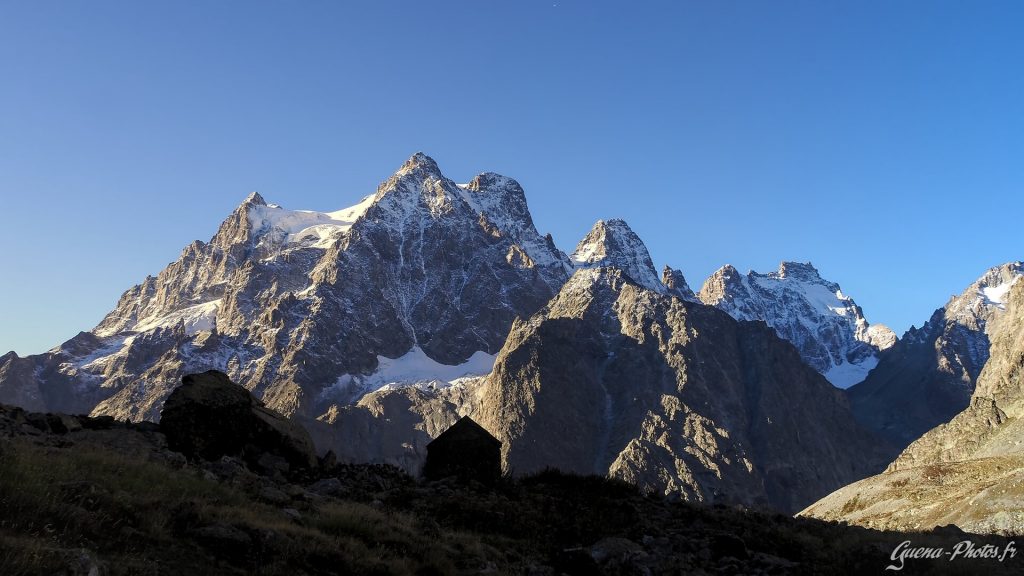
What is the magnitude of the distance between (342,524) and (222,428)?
9.42m

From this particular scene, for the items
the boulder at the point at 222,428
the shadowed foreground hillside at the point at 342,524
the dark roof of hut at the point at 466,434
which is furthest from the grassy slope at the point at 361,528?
the dark roof of hut at the point at 466,434

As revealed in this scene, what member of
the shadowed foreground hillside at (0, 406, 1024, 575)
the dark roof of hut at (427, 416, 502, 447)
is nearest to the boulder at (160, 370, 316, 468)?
the shadowed foreground hillside at (0, 406, 1024, 575)

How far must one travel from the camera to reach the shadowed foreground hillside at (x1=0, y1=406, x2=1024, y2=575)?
12023mm

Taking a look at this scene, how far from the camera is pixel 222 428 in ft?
75.2

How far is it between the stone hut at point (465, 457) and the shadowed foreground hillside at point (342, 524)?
3.35 feet

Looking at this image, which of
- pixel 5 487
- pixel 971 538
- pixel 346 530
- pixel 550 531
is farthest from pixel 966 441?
pixel 5 487

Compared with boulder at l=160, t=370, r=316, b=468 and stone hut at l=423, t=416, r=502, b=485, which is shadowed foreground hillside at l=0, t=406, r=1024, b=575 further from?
stone hut at l=423, t=416, r=502, b=485

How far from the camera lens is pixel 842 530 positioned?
70.0 feet

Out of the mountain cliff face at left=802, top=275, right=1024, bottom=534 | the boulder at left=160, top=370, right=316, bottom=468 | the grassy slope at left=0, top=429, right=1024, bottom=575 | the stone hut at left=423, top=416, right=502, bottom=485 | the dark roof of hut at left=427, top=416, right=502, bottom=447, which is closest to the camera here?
the grassy slope at left=0, top=429, right=1024, bottom=575

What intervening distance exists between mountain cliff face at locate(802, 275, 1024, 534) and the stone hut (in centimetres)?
1591

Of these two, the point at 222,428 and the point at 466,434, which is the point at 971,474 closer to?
the point at 466,434

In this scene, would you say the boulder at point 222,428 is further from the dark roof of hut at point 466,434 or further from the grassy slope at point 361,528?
the dark roof of hut at point 466,434

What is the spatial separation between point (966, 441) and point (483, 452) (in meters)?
79.3

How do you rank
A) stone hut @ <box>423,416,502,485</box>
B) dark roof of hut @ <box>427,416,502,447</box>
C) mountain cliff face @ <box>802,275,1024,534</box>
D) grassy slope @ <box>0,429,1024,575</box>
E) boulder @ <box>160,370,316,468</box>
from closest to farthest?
grassy slope @ <box>0,429,1024,575</box> → boulder @ <box>160,370,316,468</box> → stone hut @ <box>423,416,502,485</box> → dark roof of hut @ <box>427,416,502,447</box> → mountain cliff face @ <box>802,275,1024,534</box>
